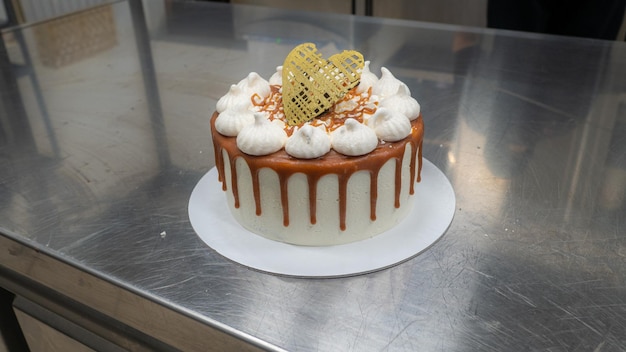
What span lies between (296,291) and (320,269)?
0.07 metres

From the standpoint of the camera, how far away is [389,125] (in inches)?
41.7

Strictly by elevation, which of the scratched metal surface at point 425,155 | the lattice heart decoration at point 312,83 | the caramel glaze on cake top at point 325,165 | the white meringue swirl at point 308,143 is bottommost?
the scratched metal surface at point 425,155

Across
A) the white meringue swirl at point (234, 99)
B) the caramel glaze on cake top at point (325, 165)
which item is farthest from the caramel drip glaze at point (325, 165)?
the white meringue swirl at point (234, 99)

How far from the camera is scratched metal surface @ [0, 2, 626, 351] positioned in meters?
0.93

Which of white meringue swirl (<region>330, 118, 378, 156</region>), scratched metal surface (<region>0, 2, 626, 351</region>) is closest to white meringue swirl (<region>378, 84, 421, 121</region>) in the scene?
white meringue swirl (<region>330, 118, 378, 156</region>)

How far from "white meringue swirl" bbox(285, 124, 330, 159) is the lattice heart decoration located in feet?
0.28

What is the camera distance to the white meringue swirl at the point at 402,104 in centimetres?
114

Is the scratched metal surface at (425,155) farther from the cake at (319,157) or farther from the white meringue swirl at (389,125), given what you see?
the white meringue swirl at (389,125)

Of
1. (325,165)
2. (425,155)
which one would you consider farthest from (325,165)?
(425,155)

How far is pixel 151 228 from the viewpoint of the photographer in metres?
1.20

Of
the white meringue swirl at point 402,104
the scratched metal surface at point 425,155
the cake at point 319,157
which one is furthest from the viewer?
the white meringue swirl at point 402,104

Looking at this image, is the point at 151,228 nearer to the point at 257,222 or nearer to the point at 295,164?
the point at 257,222

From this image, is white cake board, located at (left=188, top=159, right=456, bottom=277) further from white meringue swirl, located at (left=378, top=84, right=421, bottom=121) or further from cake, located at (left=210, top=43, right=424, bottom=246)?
white meringue swirl, located at (left=378, top=84, right=421, bottom=121)

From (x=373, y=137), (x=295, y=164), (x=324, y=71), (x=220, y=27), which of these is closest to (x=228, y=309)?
(x=295, y=164)
